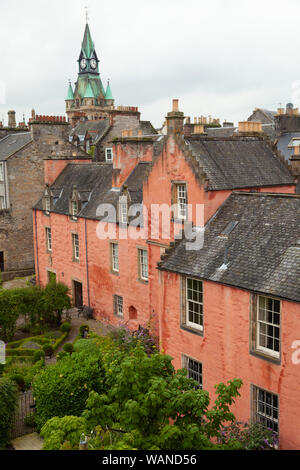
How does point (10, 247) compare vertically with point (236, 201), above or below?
below

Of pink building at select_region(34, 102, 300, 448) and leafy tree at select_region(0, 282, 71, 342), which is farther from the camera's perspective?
leafy tree at select_region(0, 282, 71, 342)

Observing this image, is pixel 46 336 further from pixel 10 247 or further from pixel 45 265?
pixel 10 247

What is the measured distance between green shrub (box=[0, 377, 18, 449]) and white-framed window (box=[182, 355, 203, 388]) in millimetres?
6833

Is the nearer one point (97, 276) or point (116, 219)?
point (116, 219)

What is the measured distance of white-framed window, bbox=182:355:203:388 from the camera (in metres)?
17.7

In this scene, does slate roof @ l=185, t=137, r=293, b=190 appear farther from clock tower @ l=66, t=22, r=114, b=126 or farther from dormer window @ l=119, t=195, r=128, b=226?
clock tower @ l=66, t=22, r=114, b=126

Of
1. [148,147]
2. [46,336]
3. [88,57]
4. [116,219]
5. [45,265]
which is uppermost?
[88,57]

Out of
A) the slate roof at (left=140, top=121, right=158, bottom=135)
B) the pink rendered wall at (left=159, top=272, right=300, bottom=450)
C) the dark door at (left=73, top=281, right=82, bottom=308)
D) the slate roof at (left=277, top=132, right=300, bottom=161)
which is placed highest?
the slate roof at (left=140, top=121, right=158, bottom=135)

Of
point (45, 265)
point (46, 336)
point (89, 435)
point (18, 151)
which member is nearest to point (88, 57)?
point (18, 151)

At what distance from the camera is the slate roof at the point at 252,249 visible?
48.4 ft

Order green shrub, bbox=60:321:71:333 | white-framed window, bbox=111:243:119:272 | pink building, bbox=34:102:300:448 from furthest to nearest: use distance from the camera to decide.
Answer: green shrub, bbox=60:321:71:333 < white-framed window, bbox=111:243:119:272 < pink building, bbox=34:102:300:448

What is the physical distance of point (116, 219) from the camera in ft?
92.6

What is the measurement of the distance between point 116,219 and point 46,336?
8.66m

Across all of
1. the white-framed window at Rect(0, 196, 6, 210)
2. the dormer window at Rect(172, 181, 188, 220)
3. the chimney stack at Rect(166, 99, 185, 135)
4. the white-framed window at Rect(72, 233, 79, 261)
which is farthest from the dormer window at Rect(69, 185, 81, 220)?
the white-framed window at Rect(0, 196, 6, 210)
